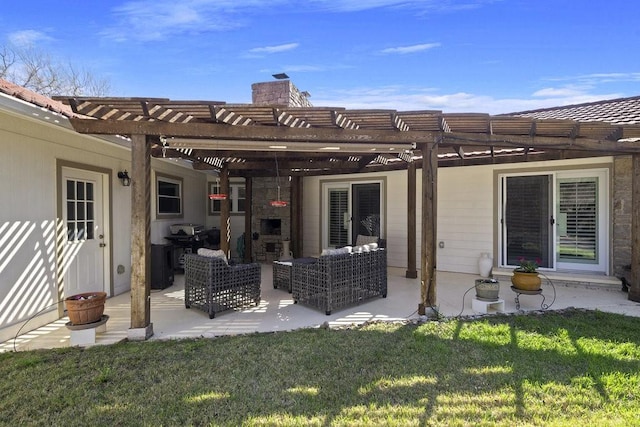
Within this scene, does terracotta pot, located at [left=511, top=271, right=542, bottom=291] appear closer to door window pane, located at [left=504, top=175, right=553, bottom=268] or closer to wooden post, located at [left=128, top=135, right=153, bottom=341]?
door window pane, located at [left=504, top=175, right=553, bottom=268]

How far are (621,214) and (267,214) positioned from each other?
319 inches

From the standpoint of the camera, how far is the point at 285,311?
207 inches

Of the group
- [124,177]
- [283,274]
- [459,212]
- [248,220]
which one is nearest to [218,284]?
[283,274]

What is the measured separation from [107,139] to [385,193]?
20.9 feet

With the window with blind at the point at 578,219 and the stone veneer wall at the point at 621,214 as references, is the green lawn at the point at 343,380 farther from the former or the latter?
the window with blind at the point at 578,219

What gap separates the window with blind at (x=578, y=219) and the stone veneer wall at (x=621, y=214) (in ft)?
1.06

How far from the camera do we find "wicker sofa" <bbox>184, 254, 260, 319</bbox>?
489cm

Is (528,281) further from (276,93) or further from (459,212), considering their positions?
(276,93)

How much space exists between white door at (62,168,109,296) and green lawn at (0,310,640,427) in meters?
1.85

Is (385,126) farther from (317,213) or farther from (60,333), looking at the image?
(317,213)

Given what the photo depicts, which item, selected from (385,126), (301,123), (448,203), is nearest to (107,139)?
(301,123)

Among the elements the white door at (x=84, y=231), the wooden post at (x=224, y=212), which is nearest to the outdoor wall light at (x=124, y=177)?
the white door at (x=84, y=231)

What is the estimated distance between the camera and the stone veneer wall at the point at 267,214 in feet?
33.0

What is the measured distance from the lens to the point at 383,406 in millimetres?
2727
